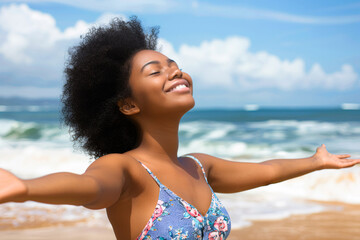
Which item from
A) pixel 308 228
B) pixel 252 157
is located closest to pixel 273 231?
pixel 308 228

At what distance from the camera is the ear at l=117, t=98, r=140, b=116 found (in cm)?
223

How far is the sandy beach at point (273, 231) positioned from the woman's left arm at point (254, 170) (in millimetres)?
2389

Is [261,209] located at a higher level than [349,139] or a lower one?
lower

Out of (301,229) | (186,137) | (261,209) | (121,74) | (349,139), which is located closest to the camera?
(121,74)

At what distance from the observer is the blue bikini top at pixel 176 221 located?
196 centimetres

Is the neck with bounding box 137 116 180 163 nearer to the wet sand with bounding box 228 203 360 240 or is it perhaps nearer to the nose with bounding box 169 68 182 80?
the nose with bounding box 169 68 182 80

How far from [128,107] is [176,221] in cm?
60

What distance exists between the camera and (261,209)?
6.26 m

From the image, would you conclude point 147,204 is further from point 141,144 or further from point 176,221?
point 141,144

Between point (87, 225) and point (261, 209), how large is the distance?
2294 millimetres

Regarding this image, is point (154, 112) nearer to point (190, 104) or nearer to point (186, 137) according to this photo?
point (190, 104)

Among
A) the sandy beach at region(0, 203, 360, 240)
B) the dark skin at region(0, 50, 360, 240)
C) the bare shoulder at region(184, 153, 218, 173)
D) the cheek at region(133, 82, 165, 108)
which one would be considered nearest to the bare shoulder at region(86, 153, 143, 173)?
the dark skin at region(0, 50, 360, 240)

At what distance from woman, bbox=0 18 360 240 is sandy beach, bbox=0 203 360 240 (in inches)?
102

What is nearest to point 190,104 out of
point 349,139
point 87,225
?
point 87,225
